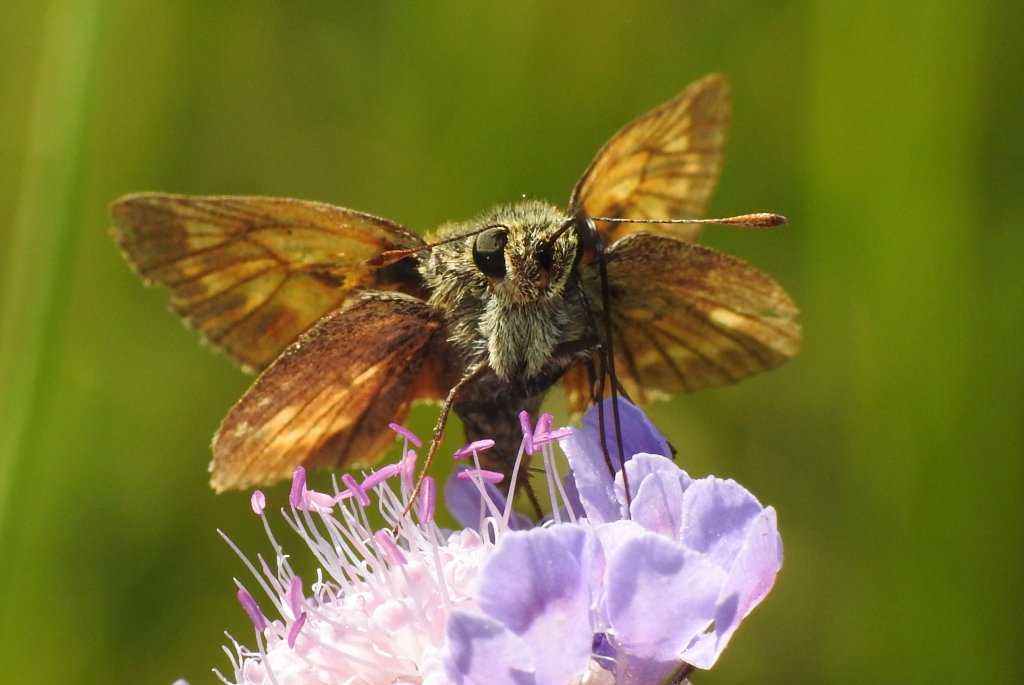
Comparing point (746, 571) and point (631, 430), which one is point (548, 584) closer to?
point (746, 571)

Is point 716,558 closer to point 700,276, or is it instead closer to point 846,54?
point 700,276

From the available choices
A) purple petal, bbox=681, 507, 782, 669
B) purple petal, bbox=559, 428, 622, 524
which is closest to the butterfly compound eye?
purple petal, bbox=559, 428, 622, 524

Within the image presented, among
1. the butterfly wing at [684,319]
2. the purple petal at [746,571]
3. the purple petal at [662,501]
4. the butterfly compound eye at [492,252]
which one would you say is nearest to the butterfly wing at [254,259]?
the butterfly compound eye at [492,252]

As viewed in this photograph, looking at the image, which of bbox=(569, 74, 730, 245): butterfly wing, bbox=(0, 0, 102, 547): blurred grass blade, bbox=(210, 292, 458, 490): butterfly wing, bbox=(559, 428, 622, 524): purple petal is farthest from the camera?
bbox=(0, 0, 102, 547): blurred grass blade

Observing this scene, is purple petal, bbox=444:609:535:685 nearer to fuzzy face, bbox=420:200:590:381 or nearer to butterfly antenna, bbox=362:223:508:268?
fuzzy face, bbox=420:200:590:381

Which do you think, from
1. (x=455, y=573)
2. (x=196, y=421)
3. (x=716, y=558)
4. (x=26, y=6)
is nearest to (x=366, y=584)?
(x=455, y=573)

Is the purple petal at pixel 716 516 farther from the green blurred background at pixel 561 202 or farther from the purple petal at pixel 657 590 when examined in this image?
the green blurred background at pixel 561 202

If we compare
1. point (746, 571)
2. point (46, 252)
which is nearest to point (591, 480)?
point (746, 571)
